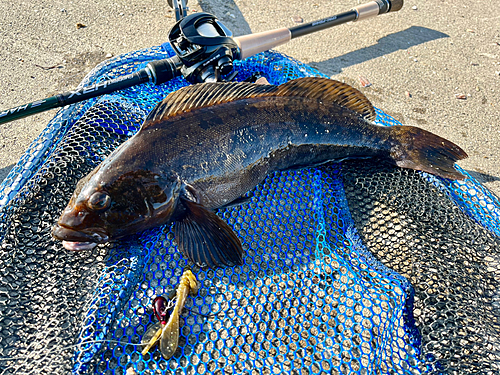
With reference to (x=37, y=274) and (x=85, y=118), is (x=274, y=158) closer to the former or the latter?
(x=85, y=118)

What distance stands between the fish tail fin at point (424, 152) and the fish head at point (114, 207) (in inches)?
79.0

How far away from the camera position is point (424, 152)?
319 cm

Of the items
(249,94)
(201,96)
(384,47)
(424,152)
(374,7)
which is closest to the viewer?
(201,96)

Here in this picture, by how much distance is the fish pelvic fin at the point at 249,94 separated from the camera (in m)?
2.78

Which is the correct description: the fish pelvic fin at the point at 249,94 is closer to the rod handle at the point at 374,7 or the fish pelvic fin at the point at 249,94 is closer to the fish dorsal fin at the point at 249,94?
the fish dorsal fin at the point at 249,94

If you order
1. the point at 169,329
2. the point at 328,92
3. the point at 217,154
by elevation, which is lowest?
the point at 169,329

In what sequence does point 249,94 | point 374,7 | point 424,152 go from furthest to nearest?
1. point 374,7
2. point 424,152
3. point 249,94

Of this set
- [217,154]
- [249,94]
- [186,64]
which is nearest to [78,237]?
[217,154]

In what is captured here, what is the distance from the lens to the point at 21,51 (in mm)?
5051

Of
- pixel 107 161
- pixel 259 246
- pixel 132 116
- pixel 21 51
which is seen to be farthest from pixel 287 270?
pixel 21 51

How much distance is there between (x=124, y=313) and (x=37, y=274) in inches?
26.9

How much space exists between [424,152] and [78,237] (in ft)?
9.53

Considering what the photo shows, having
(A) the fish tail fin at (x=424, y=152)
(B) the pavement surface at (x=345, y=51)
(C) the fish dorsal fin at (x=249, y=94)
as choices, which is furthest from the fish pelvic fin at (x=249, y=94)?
(B) the pavement surface at (x=345, y=51)

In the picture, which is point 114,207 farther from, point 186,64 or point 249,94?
point 186,64
